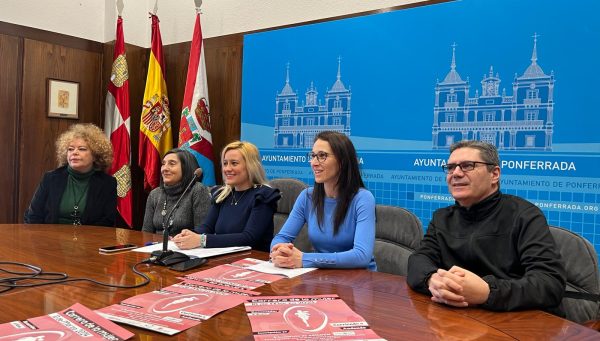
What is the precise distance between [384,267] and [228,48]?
2.38 metres

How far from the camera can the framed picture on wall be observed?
12.7 ft

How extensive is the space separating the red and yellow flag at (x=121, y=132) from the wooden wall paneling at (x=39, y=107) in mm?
358

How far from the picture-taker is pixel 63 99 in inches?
155

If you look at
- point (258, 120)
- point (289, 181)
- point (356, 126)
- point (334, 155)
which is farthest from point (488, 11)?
point (258, 120)

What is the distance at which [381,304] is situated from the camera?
1250 millimetres

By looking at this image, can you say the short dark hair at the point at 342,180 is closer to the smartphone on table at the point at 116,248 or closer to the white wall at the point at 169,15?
the smartphone on table at the point at 116,248

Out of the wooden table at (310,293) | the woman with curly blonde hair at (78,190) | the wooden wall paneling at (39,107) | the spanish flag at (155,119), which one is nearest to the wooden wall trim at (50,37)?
the wooden wall paneling at (39,107)

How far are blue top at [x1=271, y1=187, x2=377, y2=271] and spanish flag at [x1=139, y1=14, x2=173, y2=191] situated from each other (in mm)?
2089

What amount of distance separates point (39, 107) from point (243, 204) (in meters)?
2.38

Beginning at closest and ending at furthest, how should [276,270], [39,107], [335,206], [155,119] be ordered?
[276,270] < [335,206] < [39,107] < [155,119]

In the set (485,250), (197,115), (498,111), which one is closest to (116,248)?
(485,250)

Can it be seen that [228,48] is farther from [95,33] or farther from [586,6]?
[586,6]

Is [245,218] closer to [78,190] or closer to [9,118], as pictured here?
[78,190]

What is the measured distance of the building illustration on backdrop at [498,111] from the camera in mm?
2428
